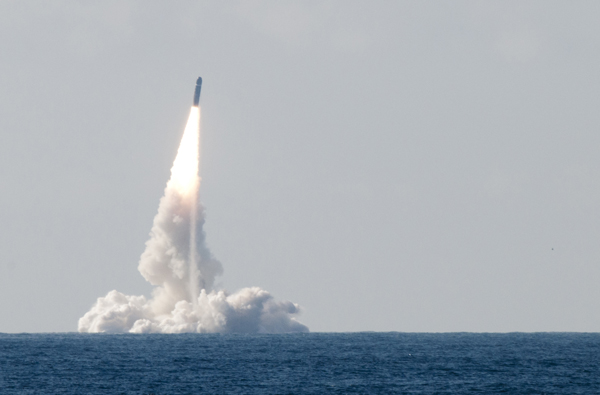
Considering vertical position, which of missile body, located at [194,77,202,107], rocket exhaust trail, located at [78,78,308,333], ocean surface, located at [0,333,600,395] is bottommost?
ocean surface, located at [0,333,600,395]

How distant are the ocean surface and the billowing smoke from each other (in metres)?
3.51

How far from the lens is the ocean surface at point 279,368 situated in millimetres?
112062

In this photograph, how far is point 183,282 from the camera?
6831 inches

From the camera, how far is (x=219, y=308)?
174 m

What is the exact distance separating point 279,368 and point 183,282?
150 feet

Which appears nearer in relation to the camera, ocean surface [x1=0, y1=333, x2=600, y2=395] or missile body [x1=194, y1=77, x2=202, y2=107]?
ocean surface [x1=0, y1=333, x2=600, y2=395]

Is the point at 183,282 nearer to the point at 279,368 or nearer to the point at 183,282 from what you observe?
the point at 183,282

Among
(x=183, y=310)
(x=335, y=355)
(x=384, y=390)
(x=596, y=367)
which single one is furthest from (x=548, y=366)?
(x=183, y=310)

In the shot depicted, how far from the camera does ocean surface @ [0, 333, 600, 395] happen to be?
11206 cm

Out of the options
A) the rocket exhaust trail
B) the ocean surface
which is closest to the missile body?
the rocket exhaust trail

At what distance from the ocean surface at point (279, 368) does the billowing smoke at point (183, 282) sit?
3.51 m

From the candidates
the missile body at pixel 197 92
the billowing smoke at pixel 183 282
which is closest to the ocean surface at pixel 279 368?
the billowing smoke at pixel 183 282

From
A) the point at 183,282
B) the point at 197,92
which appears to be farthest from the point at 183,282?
the point at 197,92

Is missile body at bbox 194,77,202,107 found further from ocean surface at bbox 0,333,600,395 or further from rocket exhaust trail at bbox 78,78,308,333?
ocean surface at bbox 0,333,600,395
